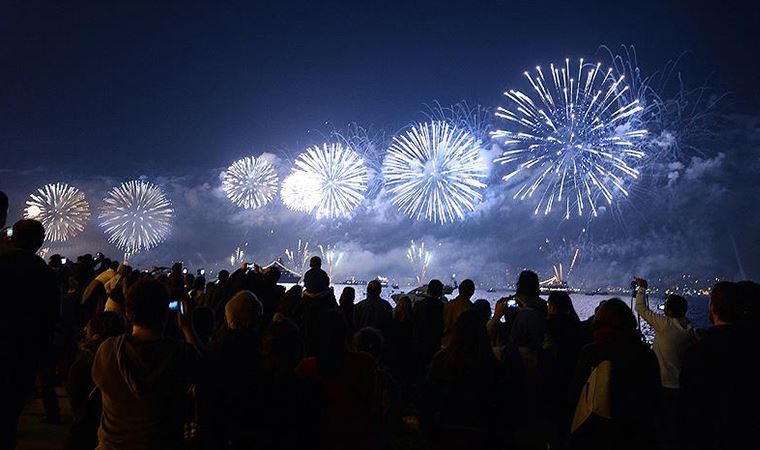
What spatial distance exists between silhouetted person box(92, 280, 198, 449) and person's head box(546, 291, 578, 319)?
4.89m

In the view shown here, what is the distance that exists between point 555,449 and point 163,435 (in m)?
5.02

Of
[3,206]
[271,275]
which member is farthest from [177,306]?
[271,275]

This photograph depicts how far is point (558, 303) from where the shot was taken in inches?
278

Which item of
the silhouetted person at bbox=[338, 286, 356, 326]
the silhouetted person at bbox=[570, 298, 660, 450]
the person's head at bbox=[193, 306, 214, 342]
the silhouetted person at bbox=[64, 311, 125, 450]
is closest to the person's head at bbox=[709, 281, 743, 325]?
the silhouetted person at bbox=[570, 298, 660, 450]

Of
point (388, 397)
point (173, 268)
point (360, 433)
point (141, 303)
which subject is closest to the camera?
point (141, 303)

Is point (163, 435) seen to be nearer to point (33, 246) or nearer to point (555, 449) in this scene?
point (33, 246)

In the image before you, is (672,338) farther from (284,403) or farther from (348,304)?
(348,304)

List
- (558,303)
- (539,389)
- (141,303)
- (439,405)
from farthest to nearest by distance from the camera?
(558,303) < (539,389) < (439,405) < (141,303)

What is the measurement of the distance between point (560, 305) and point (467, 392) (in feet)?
9.67

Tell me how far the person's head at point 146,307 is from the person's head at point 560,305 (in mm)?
5056

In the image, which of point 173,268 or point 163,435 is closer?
point 163,435

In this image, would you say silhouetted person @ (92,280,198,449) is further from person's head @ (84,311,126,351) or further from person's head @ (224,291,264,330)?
person's head @ (84,311,126,351)

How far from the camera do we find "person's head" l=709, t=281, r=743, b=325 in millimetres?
4355

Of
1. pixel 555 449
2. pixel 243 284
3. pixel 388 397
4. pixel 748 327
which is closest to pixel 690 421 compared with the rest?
pixel 748 327
